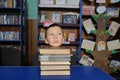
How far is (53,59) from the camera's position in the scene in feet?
4.54

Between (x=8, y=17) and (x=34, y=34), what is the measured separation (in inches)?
24.8

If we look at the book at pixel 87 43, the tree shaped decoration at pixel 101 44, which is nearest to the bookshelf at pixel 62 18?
the book at pixel 87 43

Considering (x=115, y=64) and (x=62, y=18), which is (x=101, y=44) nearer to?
(x=115, y=64)

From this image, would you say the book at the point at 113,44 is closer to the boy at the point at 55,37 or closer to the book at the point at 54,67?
the boy at the point at 55,37

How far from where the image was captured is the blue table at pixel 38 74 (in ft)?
4.59

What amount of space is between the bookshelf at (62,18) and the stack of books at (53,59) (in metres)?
2.82

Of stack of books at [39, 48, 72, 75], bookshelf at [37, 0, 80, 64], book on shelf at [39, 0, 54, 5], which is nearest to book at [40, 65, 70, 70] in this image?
stack of books at [39, 48, 72, 75]

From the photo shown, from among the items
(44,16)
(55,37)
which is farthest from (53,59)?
(44,16)

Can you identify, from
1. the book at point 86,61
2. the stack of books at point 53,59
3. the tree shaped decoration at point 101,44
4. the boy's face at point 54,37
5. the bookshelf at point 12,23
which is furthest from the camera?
the bookshelf at point 12,23

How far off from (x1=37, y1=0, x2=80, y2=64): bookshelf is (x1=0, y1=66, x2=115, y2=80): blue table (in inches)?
102

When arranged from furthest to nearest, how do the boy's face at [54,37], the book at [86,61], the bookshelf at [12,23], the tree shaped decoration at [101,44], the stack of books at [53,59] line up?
the bookshelf at [12,23] → the book at [86,61] → the tree shaped decoration at [101,44] → the boy's face at [54,37] → the stack of books at [53,59]

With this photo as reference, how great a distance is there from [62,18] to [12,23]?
3.32ft

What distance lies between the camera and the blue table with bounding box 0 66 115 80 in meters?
1.40

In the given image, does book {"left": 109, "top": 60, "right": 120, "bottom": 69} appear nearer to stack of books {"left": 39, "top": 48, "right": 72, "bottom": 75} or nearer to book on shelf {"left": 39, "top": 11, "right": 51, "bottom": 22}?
book on shelf {"left": 39, "top": 11, "right": 51, "bottom": 22}
